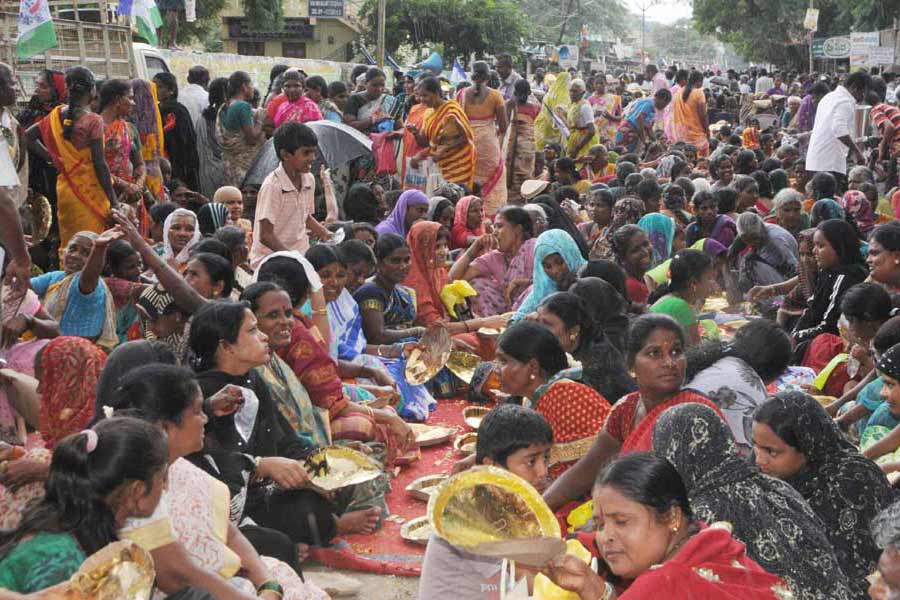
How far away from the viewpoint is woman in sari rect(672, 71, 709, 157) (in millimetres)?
15094

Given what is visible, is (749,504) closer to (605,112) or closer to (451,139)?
(451,139)

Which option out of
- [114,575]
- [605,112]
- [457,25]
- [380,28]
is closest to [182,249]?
[114,575]

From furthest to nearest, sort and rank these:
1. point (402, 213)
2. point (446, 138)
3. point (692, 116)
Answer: point (692, 116)
point (446, 138)
point (402, 213)

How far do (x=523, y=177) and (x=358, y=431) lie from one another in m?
7.62

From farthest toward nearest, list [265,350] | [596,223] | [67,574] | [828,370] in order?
[596,223], [828,370], [265,350], [67,574]

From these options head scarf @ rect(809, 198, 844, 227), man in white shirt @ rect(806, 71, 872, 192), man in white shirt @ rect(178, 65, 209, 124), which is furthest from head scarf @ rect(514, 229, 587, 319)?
man in white shirt @ rect(806, 71, 872, 192)

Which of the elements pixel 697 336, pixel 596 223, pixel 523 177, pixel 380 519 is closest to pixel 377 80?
pixel 523 177

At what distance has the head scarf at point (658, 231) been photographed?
25.1ft

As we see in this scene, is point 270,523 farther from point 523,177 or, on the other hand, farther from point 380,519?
point 523,177

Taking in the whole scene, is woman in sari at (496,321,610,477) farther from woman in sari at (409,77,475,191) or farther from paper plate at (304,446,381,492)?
woman in sari at (409,77,475,191)

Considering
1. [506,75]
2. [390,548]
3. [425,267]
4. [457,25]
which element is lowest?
[390,548]

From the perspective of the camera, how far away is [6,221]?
14.3 ft

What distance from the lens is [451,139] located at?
968cm

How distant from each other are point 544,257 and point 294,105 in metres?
4.32
